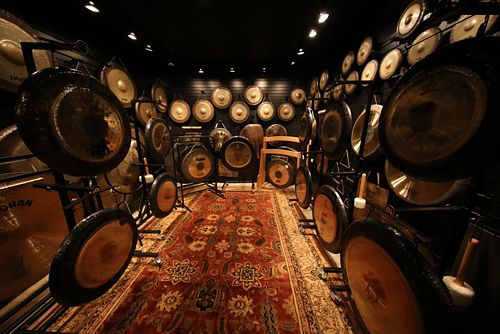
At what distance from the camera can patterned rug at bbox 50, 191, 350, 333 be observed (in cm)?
137

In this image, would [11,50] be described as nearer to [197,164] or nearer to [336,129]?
[197,164]

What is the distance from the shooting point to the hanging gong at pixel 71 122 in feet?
3.30

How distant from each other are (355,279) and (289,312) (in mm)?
662

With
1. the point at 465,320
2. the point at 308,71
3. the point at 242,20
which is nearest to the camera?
the point at 465,320

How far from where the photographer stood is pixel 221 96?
4.61m

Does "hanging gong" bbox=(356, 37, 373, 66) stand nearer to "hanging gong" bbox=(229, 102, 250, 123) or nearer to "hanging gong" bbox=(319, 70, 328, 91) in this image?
"hanging gong" bbox=(319, 70, 328, 91)

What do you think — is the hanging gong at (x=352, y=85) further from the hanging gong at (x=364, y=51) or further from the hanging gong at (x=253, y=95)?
the hanging gong at (x=253, y=95)

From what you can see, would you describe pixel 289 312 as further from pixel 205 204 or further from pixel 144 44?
pixel 144 44

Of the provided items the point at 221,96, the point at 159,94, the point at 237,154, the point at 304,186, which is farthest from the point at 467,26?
the point at 159,94

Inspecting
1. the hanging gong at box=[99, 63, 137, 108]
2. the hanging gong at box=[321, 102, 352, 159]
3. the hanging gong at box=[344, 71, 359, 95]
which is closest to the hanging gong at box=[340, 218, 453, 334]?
the hanging gong at box=[321, 102, 352, 159]

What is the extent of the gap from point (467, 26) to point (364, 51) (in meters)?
1.32

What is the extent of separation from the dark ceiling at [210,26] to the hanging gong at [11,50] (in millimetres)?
178

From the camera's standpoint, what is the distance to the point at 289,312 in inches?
57.4

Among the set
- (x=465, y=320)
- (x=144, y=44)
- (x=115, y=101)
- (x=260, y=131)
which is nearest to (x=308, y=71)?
(x=260, y=131)
